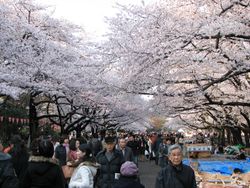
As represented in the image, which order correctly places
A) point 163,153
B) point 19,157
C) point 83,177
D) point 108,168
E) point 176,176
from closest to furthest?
point 176,176
point 83,177
point 108,168
point 19,157
point 163,153

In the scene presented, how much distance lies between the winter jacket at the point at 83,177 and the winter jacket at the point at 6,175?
876mm

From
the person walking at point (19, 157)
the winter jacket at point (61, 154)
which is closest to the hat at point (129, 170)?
the person walking at point (19, 157)

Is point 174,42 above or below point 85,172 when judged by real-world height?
above

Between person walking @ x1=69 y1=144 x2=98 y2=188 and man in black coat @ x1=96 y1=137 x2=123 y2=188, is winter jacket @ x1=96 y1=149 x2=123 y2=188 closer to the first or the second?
man in black coat @ x1=96 y1=137 x2=123 y2=188

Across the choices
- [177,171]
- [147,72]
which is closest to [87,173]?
[177,171]

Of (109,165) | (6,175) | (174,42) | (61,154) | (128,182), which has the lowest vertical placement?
(128,182)

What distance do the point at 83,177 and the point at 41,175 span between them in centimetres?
76

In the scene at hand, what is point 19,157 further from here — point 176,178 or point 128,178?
point 176,178

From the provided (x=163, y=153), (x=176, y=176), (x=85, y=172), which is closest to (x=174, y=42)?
(x=163, y=153)

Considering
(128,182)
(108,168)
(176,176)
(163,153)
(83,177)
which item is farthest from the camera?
(163,153)

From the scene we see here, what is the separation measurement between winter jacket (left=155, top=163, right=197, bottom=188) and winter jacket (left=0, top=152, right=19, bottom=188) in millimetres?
1514

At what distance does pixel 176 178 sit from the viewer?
4527mm

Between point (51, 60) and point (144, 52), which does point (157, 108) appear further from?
point (144, 52)

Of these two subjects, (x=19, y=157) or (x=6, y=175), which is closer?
(x=6, y=175)
